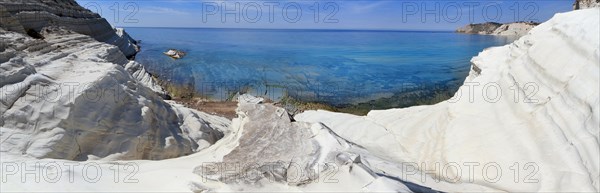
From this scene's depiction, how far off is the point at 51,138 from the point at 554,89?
529 centimetres

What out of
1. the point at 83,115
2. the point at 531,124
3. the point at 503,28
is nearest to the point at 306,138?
the point at 531,124

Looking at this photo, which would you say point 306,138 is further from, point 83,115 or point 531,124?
point 83,115

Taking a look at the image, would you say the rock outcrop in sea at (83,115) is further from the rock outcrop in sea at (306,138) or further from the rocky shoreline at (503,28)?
the rocky shoreline at (503,28)

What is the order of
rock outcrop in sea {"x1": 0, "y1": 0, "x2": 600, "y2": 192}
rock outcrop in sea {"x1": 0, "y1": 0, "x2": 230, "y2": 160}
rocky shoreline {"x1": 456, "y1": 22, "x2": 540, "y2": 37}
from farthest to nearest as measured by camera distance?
rocky shoreline {"x1": 456, "y1": 22, "x2": 540, "y2": 37} → rock outcrop in sea {"x1": 0, "y1": 0, "x2": 230, "y2": 160} → rock outcrop in sea {"x1": 0, "y1": 0, "x2": 600, "y2": 192}

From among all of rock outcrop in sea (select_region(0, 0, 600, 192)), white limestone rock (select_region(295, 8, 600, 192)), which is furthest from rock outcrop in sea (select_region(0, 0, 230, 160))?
white limestone rock (select_region(295, 8, 600, 192))

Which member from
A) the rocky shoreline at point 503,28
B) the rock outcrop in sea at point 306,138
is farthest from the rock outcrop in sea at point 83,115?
the rocky shoreline at point 503,28

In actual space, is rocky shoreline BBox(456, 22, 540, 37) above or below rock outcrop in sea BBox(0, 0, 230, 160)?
above

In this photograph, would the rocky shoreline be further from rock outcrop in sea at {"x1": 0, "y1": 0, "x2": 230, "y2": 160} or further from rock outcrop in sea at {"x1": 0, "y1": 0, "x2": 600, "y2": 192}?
rock outcrop in sea at {"x1": 0, "y1": 0, "x2": 230, "y2": 160}

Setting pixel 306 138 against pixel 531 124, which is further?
pixel 306 138

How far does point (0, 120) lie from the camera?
4305mm

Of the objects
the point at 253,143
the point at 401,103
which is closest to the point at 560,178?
the point at 253,143

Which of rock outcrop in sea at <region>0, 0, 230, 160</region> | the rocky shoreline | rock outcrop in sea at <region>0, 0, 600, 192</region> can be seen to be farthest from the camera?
the rocky shoreline

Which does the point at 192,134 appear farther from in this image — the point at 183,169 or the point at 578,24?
the point at 578,24

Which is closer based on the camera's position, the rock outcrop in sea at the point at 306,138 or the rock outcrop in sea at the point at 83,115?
the rock outcrop in sea at the point at 306,138
